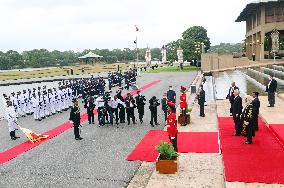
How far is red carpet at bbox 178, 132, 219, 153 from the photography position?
1168cm

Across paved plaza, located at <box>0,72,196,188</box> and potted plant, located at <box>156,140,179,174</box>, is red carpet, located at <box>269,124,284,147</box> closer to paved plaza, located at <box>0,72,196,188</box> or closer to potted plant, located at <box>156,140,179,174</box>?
potted plant, located at <box>156,140,179,174</box>

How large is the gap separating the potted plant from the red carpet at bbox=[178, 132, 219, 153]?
2.04m

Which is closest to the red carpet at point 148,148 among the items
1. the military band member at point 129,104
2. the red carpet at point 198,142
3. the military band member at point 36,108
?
the red carpet at point 198,142

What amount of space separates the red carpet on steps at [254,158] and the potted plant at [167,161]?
4.83 feet

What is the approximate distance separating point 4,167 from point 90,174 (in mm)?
Answer: 3256

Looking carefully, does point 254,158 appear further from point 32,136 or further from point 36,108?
point 36,108

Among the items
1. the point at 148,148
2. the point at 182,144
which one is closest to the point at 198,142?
the point at 182,144

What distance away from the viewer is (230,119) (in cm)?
1588

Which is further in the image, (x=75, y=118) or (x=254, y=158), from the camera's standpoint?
(x=75, y=118)

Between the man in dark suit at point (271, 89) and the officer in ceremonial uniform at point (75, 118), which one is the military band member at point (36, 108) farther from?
the man in dark suit at point (271, 89)

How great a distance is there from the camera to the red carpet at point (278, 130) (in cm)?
1156

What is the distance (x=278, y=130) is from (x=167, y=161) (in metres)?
5.40

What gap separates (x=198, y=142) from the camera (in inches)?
498

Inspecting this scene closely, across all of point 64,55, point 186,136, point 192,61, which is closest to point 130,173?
point 186,136
